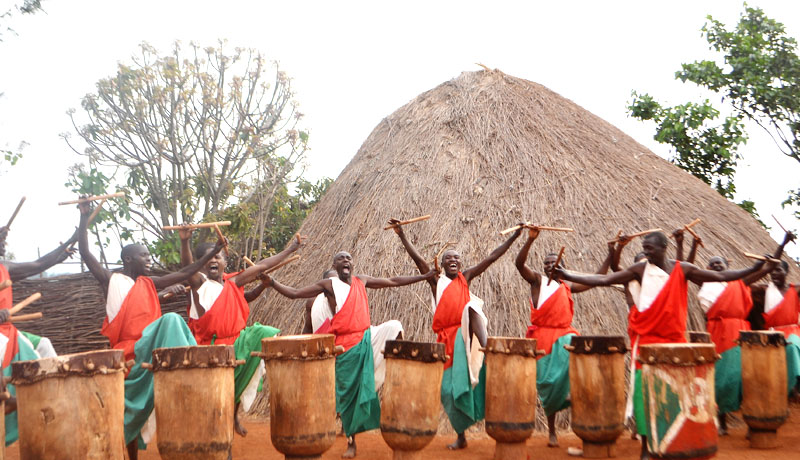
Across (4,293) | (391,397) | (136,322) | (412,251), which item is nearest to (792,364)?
(412,251)

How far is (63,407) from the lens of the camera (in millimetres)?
3801

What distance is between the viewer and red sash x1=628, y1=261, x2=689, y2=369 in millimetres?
5719

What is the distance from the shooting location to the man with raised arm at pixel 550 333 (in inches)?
252

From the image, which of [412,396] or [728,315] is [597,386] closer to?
[412,396]

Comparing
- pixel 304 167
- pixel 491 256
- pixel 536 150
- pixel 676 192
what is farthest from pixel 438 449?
pixel 304 167

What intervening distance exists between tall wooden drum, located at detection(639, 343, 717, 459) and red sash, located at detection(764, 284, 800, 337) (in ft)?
11.8

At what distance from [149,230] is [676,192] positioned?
12395 millimetres

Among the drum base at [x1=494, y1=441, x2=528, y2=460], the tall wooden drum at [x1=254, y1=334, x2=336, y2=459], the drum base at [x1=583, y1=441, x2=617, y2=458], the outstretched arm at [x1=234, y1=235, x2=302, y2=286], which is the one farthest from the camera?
the outstretched arm at [x1=234, y1=235, x2=302, y2=286]

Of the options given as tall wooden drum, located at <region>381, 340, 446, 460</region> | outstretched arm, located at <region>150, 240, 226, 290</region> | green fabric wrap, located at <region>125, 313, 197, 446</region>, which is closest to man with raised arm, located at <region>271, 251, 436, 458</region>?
tall wooden drum, located at <region>381, 340, 446, 460</region>

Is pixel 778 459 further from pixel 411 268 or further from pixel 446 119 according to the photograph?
pixel 446 119

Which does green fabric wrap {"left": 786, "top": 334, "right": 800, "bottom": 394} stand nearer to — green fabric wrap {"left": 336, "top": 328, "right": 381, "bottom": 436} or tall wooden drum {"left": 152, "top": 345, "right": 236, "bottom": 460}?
green fabric wrap {"left": 336, "top": 328, "right": 381, "bottom": 436}

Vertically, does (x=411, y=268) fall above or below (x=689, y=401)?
above

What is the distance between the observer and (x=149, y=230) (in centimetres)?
1738

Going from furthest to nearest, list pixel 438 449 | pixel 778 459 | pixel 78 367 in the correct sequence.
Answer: pixel 438 449
pixel 778 459
pixel 78 367
